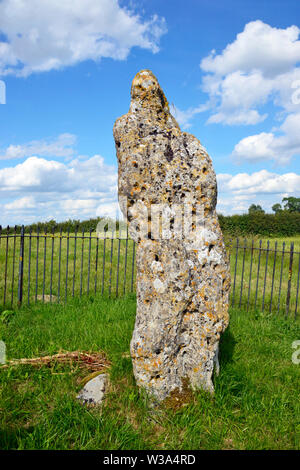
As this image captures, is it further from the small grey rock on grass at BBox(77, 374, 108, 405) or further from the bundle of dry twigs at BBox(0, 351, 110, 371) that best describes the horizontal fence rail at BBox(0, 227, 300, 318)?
the small grey rock on grass at BBox(77, 374, 108, 405)

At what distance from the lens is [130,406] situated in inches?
132

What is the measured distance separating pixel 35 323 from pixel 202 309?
370cm

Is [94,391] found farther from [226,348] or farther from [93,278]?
[93,278]

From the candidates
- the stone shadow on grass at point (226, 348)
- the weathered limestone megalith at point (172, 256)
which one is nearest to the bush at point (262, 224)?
the stone shadow on grass at point (226, 348)

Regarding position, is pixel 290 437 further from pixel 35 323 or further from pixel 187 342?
pixel 35 323

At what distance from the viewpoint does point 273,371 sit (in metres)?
4.44

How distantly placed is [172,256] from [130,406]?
1.62 meters

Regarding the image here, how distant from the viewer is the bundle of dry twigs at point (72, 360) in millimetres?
4109

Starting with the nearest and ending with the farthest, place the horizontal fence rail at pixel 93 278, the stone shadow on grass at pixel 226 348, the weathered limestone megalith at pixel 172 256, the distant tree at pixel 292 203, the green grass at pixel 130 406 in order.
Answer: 1. the green grass at pixel 130 406
2. the weathered limestone megalith at pixel 172 256
3. the stone shadow on grass at pixel 226 348
4. the horizontal fence rail at pixel 93 278
5. the distant tree at pixel 292 203

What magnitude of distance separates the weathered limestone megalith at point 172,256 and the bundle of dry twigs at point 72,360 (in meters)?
0.89

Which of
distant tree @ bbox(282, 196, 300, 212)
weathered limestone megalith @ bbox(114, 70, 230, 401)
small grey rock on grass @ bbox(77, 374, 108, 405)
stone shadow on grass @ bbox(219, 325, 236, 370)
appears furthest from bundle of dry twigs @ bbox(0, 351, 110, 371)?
distant tree @ bbox(282, 196, 300, 212)

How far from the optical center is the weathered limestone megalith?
3268 mm

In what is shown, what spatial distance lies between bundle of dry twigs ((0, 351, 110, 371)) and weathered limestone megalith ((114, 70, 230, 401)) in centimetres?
89

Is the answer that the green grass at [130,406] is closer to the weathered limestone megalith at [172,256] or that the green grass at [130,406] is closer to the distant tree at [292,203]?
the weathered limestone megalith at [172,256]
